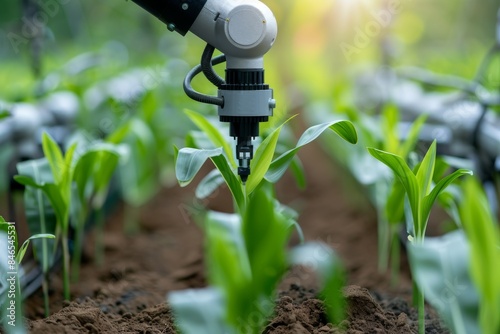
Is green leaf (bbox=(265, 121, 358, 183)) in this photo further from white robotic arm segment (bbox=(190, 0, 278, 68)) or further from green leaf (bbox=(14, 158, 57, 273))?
green leaf (bbox=(14, 158, 57, 273))

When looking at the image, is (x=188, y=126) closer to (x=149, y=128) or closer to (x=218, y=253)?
(x=149, y=128)

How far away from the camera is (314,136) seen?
138 cm

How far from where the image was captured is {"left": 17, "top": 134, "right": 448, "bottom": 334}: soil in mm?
1352

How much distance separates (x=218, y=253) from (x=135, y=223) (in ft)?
6.65

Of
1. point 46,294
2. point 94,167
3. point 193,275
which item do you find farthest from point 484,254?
point 193,275

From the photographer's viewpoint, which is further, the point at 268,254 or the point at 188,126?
the point at 188,126

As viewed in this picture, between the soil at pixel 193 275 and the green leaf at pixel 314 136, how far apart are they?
0.85 feet

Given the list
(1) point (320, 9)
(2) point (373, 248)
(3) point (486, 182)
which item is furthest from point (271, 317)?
(1) point (320, 9)

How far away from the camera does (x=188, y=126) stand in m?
3.43

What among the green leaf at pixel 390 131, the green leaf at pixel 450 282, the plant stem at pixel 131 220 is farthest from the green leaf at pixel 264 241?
the plant stem at pixel 131 220

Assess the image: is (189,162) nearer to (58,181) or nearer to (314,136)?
(314,136)

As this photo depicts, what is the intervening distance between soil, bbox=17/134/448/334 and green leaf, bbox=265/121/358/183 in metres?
0.26

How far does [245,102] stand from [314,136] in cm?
16

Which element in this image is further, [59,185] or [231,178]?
[59,185]
